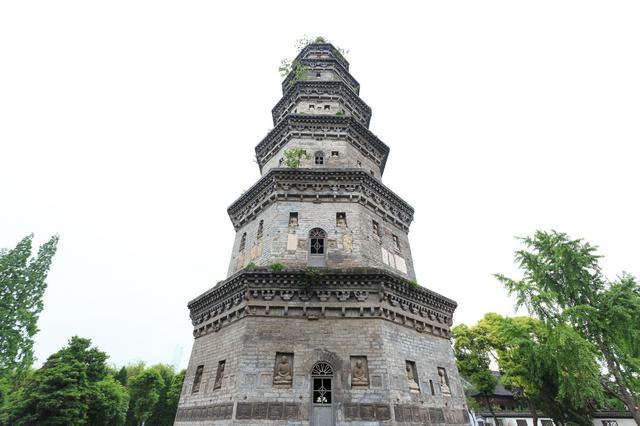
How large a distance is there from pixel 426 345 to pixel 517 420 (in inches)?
1235

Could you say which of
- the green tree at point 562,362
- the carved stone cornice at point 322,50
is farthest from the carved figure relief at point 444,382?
the carved stone cornice at point 322,50

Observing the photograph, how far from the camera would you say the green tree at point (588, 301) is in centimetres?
1486

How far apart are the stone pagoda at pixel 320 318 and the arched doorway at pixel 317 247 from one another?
5 cm

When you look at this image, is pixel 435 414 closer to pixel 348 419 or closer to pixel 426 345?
pixel 426 345

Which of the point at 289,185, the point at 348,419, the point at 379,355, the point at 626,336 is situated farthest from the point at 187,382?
the point at 626,336

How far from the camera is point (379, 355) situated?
1170 cm

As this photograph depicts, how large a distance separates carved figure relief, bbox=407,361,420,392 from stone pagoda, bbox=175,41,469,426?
2.0 inches

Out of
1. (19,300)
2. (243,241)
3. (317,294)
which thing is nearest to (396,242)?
(317,294)

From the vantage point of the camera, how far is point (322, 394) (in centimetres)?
1133

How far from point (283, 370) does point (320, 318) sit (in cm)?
218

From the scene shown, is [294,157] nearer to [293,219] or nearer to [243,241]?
[293,219]

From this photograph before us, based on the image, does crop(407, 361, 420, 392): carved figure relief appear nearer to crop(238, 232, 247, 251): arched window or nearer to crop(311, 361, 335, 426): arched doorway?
crop(311, 361, 335, 426): arched doorway

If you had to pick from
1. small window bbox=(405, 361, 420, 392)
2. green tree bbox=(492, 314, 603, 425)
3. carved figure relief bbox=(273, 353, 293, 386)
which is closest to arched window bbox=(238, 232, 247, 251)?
carved figure relief bbox=(273, 353, 293, 386)

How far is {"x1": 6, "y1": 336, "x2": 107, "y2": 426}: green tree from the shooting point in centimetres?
2123
